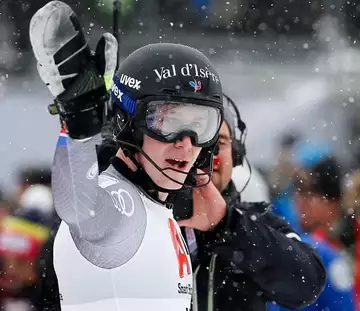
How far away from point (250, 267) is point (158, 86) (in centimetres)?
85

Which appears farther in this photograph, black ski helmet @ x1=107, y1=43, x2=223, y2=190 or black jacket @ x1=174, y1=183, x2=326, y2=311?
black jacket @ x1=174, y1=183, x2=326, y2=311

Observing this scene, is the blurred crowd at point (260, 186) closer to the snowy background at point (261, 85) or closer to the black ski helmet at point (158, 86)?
the snowy background at point (261, 85)

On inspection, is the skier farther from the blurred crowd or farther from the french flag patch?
the blurred crowd

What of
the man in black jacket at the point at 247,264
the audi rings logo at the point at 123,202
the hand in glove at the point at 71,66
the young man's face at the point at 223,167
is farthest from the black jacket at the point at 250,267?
the hand in glove at the point at 71,66

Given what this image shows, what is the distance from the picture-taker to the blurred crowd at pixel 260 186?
4032 millimetres

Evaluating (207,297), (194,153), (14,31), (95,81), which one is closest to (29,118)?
(14,31)

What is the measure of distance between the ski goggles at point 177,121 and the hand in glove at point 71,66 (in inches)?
17.5

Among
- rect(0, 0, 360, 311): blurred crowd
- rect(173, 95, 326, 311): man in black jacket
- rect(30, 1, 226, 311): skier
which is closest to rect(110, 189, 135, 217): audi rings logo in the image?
rect(30, 1, 226, 311): skier

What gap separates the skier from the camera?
5.88ft

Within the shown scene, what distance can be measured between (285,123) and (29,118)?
2477 millimetres

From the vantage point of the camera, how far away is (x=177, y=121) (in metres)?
2.35

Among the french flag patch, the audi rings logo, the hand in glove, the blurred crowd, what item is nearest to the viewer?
the hand in glove

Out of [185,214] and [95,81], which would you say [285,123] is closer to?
[185,214]

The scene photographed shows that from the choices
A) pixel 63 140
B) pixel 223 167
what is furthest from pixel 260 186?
pixel 63 140
